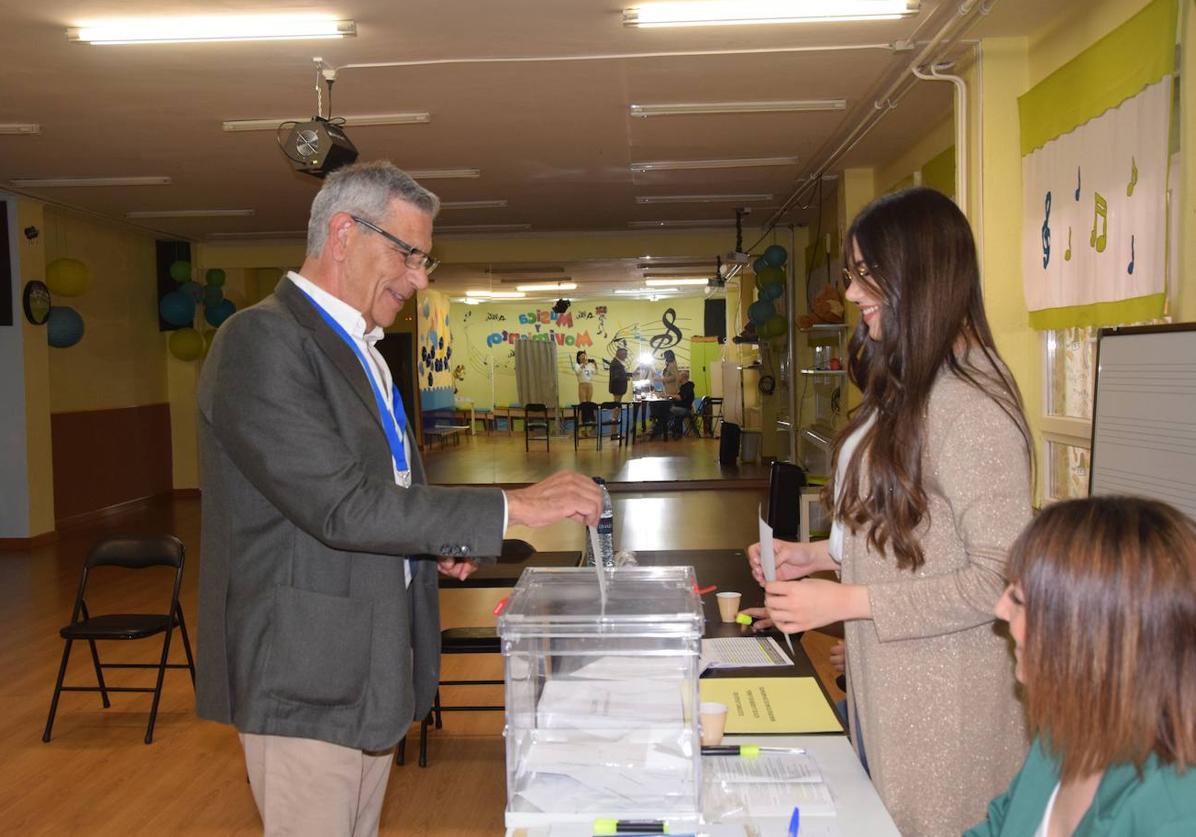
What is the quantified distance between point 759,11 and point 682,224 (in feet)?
24.5

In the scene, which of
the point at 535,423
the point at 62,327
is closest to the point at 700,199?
the point at 535,423

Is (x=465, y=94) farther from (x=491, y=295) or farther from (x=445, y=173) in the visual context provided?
(x=491, y=295)

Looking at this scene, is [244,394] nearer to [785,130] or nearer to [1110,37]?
[1110,37]

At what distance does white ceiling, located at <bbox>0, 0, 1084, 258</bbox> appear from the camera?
530 cm

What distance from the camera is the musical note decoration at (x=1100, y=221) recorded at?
15.0ft

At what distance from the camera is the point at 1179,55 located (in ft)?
13.1

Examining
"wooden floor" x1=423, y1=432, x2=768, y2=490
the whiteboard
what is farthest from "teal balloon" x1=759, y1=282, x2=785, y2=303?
the whiteboard

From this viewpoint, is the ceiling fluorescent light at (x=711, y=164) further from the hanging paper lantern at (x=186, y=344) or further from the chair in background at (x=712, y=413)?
the hanging paper lantern at (x=186, y=344)

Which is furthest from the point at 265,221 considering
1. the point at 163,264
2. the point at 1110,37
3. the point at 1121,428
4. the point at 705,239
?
the point at 1121,428

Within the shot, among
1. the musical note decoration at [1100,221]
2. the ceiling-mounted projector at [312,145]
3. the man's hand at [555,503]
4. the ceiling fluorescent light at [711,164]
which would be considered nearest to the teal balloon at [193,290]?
the ceiling fluorescent light at [711,164]

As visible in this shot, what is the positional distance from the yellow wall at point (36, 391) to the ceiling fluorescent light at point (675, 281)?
702 cm

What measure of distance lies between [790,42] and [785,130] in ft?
7.17

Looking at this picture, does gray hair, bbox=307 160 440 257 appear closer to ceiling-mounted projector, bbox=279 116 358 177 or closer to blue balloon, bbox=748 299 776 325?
ceiling-mounted projector, bbox=279 116 358 177

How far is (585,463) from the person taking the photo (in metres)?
12.4
